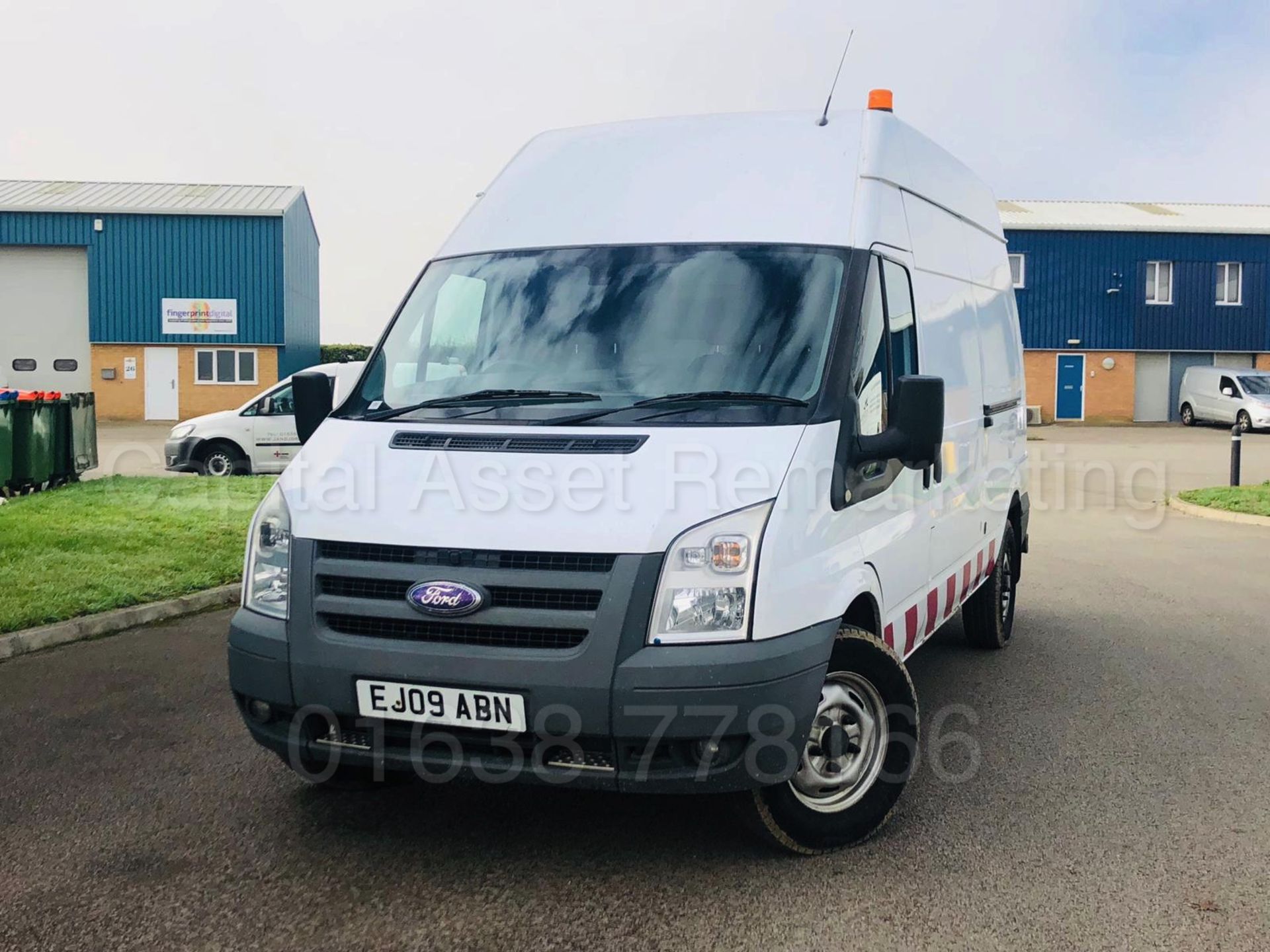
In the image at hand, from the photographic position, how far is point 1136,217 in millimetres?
44531

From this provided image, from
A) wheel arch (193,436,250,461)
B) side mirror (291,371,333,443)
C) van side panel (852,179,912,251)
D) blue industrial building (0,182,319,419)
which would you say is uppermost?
blue industrial building (0,182,319,419)

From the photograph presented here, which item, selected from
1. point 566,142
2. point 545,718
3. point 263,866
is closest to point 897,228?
point 566,142

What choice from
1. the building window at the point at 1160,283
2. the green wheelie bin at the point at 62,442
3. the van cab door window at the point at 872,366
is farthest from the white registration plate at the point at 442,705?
the building window at the point at 1160,283

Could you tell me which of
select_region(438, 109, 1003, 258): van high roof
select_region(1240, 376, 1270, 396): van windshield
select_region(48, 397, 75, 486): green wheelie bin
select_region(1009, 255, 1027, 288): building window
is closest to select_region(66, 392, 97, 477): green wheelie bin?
select_region(48, 397, 75, 486): green wheelie bin

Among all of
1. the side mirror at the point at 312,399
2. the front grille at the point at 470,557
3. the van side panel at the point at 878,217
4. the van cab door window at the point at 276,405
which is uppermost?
the van side panel at the point at 878,217

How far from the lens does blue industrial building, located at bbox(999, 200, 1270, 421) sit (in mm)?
41750

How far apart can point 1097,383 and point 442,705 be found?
4152cm

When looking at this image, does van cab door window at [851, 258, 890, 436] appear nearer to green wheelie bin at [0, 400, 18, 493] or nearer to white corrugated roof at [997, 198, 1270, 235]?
green wheelie bin at [0, 400, 18, 493]

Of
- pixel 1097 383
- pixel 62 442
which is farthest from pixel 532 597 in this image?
pixel 1097 383

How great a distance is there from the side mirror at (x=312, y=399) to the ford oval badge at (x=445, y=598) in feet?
4.99

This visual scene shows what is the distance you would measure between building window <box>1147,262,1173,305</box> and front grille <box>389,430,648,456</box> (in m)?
42.6

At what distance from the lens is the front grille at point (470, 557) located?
A: 370 centimetres

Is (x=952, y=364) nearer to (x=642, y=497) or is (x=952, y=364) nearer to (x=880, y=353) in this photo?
(x=880, y=353)

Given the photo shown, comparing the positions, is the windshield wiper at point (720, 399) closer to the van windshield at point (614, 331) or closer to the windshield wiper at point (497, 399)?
the van windshield at point (614, 331)
